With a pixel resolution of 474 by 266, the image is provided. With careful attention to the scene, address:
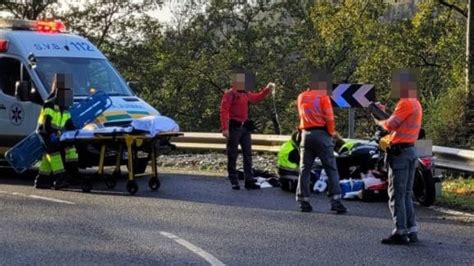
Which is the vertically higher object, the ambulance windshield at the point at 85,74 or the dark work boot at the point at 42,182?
the ambulance windshield at the point at 85,74

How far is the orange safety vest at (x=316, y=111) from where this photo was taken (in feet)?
31.2

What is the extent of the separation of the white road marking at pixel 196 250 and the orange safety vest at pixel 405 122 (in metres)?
2.22

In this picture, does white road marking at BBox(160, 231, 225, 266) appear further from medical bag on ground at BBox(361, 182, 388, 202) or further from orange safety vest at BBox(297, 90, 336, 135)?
medical bag on ground at BBox(361, 182, 388, 202)

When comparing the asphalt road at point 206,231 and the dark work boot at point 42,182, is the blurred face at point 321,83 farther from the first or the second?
the dark work boot at point 42,182

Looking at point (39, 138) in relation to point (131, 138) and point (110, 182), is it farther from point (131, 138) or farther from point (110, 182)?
point (131, 138)

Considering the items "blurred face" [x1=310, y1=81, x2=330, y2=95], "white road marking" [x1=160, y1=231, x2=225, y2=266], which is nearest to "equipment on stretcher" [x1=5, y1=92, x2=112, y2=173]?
"blurred face" [x1=310, y1=81, x2=330, y2=95]

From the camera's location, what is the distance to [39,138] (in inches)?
463

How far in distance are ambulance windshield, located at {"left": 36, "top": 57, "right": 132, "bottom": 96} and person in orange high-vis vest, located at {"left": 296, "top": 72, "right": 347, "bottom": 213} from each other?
4.57 meters

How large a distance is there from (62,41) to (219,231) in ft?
21.5

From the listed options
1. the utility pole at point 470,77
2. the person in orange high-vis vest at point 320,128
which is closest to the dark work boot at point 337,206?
the person in orange high-vis vest at point 320,128

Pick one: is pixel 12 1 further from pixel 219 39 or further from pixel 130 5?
pixel 219 39

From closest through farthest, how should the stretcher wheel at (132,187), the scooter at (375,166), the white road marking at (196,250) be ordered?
the white road marking at (196,250)
the scooter at (375,166)
the stretcher wheel at (132,187)

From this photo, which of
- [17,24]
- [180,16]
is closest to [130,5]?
[180,16]

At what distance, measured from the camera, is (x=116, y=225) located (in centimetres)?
870
